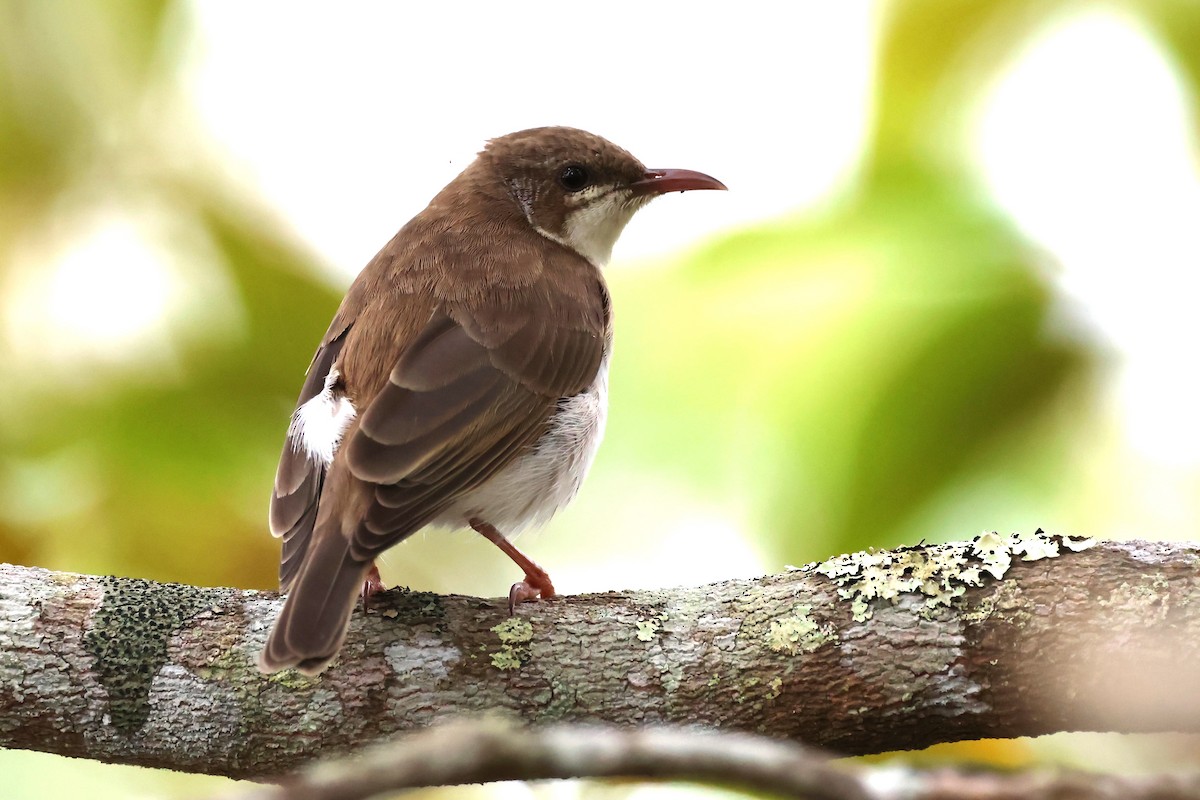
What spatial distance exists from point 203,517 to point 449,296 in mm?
1203

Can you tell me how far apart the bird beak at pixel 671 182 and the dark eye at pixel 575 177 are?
0.67ft

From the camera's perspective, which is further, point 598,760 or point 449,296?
point 449,296

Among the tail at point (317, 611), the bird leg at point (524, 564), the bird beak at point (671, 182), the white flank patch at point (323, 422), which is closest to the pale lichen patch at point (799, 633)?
the bird leg at point (524, 564)

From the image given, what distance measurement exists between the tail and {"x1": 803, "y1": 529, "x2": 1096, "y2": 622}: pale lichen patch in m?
1.32

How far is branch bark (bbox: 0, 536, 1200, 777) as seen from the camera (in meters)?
3.03

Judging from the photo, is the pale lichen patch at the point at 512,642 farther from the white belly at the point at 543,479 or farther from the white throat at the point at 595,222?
the white throat at the point at 595,222

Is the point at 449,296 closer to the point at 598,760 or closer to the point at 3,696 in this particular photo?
the point at 3,696

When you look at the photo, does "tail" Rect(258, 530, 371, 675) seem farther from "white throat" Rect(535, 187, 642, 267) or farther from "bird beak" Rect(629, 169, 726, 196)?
"bird beak" Rect(629, 169, 726, 196)

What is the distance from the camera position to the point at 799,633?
3244 millimetres

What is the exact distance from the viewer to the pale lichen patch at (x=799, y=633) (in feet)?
10.6

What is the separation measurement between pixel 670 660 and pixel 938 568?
2.46 feet

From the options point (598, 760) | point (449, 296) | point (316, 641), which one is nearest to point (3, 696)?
point (316, 641)

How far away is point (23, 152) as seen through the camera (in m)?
4.84

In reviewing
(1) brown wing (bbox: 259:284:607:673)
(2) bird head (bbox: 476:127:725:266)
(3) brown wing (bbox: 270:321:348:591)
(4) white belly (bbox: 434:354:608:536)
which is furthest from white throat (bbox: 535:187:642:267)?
(3) brown wing (bbox: 270:321:348:591)
